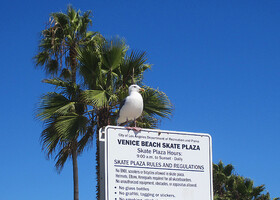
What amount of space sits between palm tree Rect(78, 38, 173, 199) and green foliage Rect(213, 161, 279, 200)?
8.94 metres

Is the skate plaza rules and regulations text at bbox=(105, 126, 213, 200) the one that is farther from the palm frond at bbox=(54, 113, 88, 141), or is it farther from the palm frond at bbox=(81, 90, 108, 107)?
the palm frond at bbox=(54, 113, 88, 141)

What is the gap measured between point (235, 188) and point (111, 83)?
1020 centimetres

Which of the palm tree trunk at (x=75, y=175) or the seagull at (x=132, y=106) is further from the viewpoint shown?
the palm tree trunk at (x=75, y=175)

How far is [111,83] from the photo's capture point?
37.2 feet

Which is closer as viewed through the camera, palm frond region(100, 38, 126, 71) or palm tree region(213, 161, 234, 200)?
palm frond region(100, 38, 126, 71)

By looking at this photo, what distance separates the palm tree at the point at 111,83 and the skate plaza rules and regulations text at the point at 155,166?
5401 mm

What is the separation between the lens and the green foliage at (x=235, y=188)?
762 inches

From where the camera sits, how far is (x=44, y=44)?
1430 cm

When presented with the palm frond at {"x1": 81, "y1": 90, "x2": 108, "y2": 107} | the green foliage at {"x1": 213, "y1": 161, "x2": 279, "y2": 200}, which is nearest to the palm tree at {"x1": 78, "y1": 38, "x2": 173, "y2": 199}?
the palm frond at {"x1": 81, "y1": 90, "x2": 108, "y2": 107}

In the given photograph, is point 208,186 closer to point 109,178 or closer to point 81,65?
point 109,178

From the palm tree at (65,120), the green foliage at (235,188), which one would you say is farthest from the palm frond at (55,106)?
the green foliage at (235,188)

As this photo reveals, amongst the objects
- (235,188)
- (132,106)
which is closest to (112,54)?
(132,106)

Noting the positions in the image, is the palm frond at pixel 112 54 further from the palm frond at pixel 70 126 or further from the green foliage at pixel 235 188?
the green foliage at pixel 235 188

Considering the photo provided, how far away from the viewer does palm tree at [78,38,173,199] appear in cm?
1084
